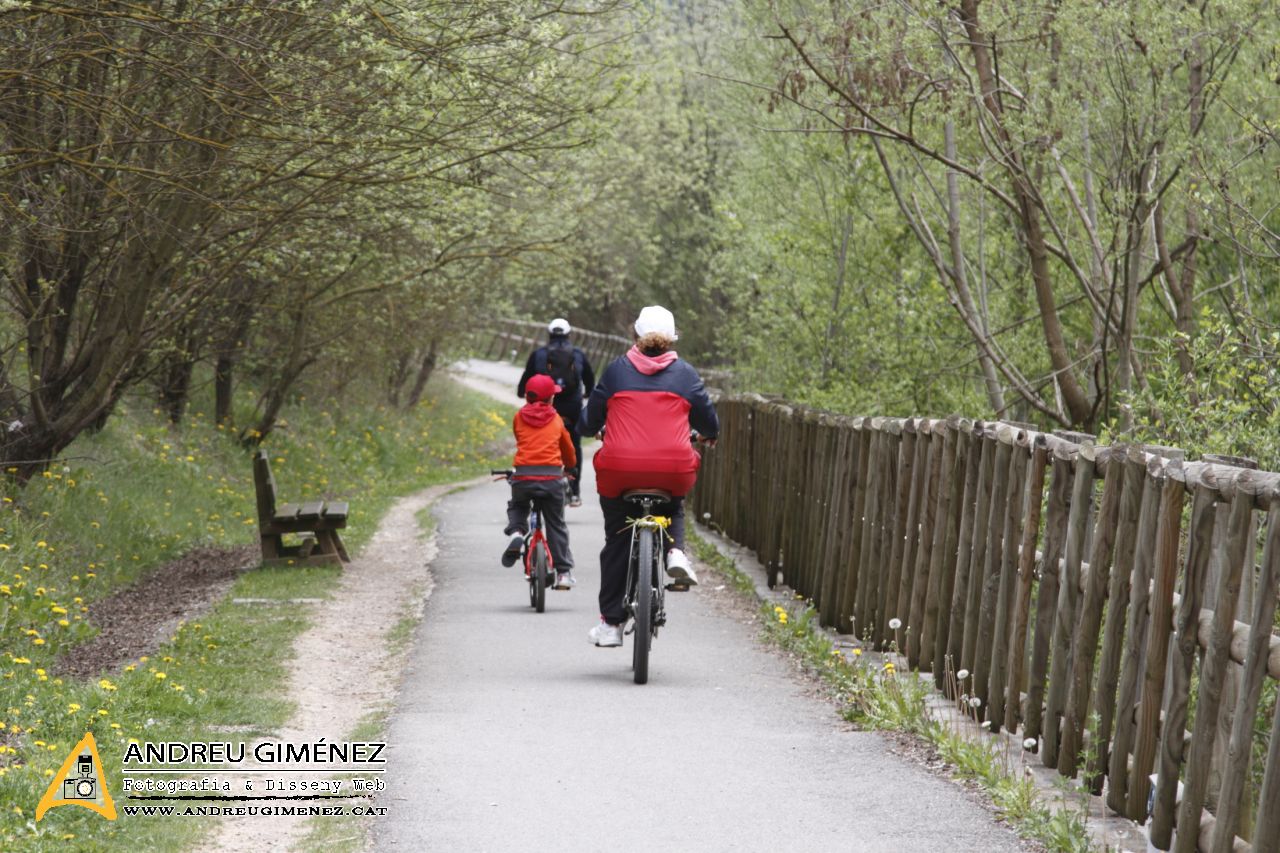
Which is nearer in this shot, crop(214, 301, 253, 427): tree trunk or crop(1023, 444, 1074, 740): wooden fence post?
crop(1023, 444, 1074, 740): wooden fence post

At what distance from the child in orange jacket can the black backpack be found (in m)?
4.45

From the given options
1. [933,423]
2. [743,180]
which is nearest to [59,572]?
[933,423]

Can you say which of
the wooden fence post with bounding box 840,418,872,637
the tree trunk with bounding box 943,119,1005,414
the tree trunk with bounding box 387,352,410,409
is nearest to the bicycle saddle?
the wooden fence post with bounding box 840,418,872,637

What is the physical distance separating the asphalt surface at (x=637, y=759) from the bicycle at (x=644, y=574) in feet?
0.72

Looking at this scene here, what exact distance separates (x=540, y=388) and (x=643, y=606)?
326 centimetres

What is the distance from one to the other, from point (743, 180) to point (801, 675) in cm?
1612

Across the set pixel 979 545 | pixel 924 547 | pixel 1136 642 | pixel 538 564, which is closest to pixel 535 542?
pixel 538 564

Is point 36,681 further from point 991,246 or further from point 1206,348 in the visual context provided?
point 991,246

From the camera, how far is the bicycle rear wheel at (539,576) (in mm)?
11672

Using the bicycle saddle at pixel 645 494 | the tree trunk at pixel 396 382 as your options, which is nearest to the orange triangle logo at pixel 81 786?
the bicycle saddle at pixel 645 494

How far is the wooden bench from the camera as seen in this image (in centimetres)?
1375

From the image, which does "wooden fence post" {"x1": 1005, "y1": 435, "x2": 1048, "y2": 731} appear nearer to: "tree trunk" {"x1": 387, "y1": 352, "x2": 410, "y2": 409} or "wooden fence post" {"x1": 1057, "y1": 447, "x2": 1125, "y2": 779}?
"wooden fence post" {"x1": 1057, "y1": 447, "x2": 1125, "y2": 779}

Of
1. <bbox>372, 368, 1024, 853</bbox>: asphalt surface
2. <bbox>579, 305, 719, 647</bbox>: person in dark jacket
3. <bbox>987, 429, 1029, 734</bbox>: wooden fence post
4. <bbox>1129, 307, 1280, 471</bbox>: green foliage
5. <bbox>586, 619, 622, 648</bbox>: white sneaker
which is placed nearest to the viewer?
<bbox>372, 368, 1024, 853</bbox>: asphalt surface

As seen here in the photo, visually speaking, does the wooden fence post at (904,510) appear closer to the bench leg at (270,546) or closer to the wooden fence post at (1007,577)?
the wooden fence post at (1007,577)
